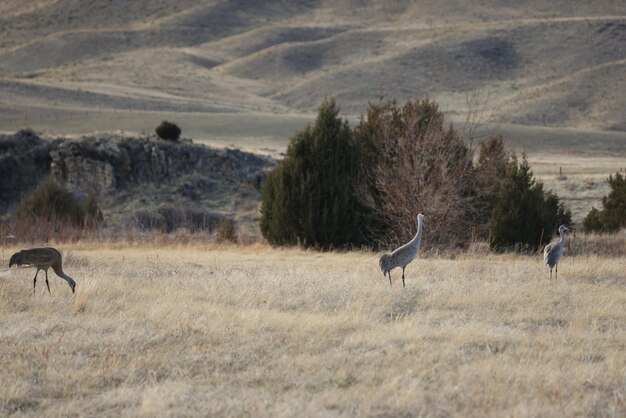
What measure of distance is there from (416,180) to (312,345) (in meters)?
14.4

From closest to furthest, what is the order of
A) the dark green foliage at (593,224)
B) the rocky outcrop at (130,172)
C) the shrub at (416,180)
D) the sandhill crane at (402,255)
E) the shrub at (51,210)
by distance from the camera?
the sandhill crane at (402,255), the shrub at (416,180), the shrub at (51,210), the dark green foliage at (593,224), the rocky outcrop at (130,172)

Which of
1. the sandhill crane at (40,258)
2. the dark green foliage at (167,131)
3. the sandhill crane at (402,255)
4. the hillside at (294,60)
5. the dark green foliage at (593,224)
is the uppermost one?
the hillside at (294,60)

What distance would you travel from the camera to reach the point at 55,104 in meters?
86.8

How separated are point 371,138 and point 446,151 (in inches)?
144

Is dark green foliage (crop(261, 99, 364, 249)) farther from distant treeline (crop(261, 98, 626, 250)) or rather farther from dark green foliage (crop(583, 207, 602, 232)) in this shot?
dark green foliage (crop(583, 207, 602, 232))

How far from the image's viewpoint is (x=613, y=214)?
108 feet

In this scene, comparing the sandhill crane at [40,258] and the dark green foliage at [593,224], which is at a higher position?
the sandhill crane at [40,258]

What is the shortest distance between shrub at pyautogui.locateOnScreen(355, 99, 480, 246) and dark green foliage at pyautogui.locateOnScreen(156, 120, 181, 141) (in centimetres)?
1990

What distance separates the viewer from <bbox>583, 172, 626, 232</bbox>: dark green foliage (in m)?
32.2

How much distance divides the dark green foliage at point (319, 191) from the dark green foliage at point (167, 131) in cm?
2029

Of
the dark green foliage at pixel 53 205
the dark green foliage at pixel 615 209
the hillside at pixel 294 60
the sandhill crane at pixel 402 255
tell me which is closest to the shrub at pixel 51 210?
the dark green foliage at pixel 53 205

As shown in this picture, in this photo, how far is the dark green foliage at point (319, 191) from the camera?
→ 2545 cm

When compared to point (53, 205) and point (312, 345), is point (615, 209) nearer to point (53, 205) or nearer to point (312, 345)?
point (53, 205)

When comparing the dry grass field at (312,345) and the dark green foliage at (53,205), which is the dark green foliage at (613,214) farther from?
the dark green foliage at (53,205)
